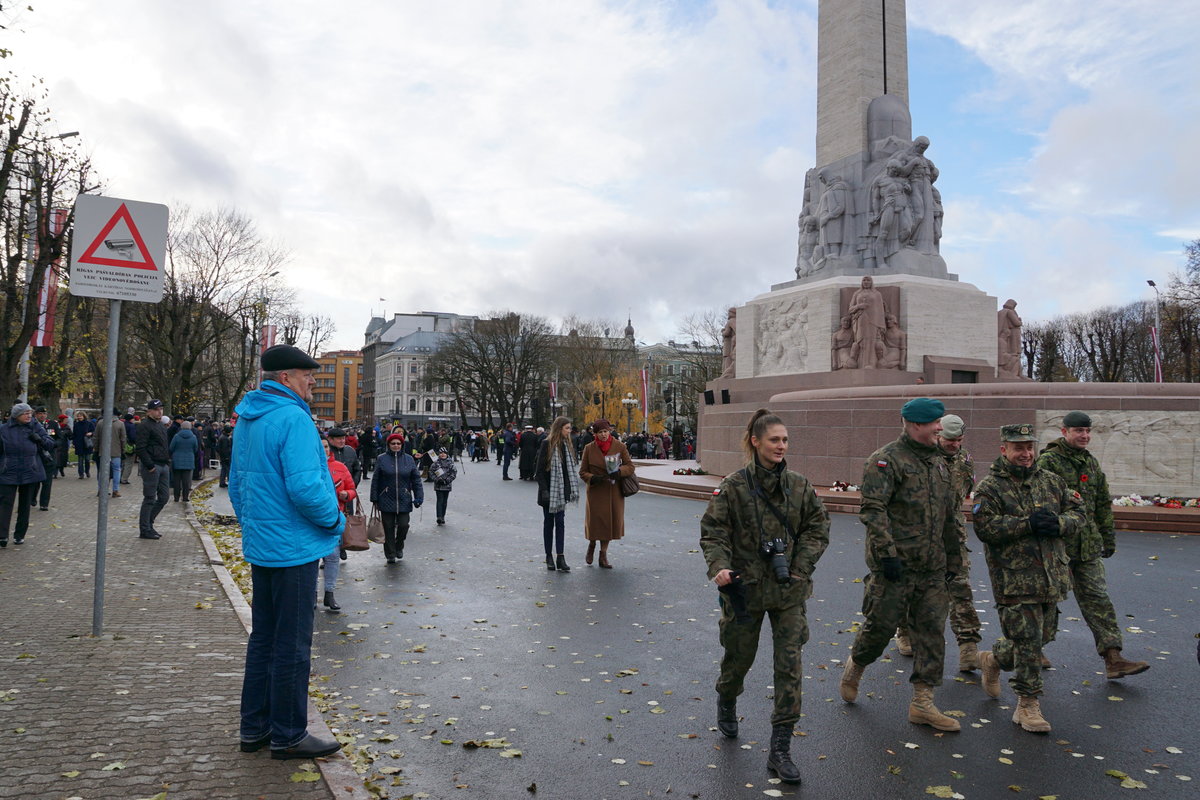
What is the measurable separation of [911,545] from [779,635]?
1.05 m

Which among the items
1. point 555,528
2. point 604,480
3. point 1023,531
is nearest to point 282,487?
point 1023,531

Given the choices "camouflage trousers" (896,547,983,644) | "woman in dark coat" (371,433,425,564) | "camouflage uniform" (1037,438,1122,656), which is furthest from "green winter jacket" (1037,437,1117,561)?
"woman in dark coat" (371,433,425,564)

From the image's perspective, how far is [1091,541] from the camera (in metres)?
5.72

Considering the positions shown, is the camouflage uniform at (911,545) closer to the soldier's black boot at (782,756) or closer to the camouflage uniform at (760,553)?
the camouflage uniform at (760,553)

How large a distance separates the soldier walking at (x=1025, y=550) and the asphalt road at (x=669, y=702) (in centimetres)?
33

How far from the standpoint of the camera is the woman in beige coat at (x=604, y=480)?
1026 centimetres

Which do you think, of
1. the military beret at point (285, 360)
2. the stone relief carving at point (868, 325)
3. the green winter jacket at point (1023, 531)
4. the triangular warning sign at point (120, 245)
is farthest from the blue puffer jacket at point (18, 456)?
the stone relief carving at point (868, 325)

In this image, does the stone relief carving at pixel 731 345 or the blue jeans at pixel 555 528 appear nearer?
the blue jeans at pixel 555 528

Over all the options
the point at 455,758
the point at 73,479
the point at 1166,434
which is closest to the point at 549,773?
the point at 455,758

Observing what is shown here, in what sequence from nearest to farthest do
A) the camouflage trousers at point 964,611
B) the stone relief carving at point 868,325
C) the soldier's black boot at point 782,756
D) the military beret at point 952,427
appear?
the soldier's black boot at point 782,756 → the military beret at point 952,427 → the camouflage trousers at point 964,611 → the stone relief carving at point 868,325

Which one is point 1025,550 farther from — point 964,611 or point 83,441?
point 83,441

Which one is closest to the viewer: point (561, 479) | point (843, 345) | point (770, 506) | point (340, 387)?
point (770, 506)

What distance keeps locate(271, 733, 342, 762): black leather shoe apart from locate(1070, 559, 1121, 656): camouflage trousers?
15.1 feet

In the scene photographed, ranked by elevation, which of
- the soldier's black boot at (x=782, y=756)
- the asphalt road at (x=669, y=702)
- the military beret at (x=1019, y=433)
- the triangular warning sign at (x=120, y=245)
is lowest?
the asphalt road at (x=669, y=702)
